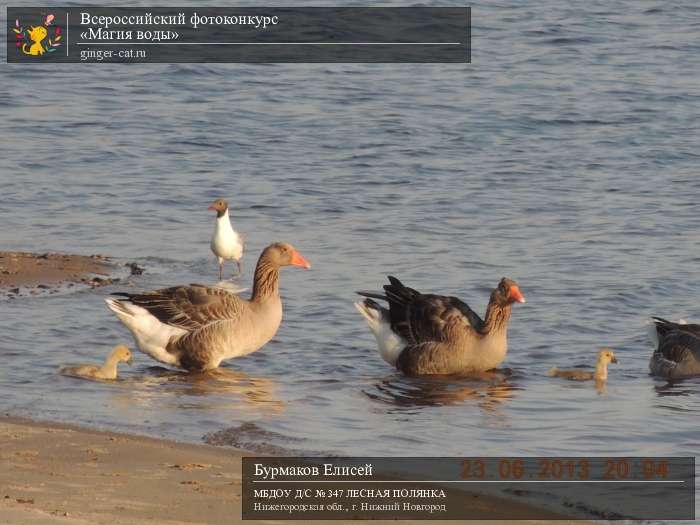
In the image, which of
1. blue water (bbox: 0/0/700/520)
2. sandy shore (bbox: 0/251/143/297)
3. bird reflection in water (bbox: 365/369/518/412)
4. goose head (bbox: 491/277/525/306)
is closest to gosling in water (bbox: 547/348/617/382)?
blue water (bbox: 0/0/700/520)

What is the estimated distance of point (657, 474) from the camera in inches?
406

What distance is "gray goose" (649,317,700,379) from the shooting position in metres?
13.8

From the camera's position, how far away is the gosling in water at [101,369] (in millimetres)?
12594

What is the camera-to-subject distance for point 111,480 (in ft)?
29.8

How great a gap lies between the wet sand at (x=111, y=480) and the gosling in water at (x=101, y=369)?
6.00 ft

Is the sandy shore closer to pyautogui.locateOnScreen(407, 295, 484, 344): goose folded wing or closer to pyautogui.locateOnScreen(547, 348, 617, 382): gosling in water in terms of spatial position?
pyautogui.locateOnScreen(407, 295, 484, 344): goose folded wing

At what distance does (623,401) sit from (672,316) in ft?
11.8

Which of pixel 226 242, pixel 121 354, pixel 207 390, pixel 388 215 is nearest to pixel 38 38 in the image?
pixel 388 215

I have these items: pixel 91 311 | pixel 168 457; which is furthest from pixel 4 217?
pixel 168 457

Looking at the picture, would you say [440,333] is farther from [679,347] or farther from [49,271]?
[49,271]

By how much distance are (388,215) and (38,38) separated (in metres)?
18.0

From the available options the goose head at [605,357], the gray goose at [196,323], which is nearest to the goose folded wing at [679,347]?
the goose head at [605,357]

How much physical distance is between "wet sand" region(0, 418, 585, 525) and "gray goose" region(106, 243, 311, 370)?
9.06 feet

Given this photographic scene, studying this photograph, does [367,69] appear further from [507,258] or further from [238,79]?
[507,258]
